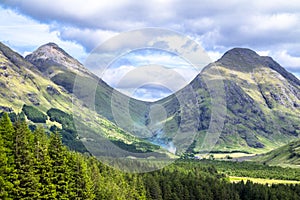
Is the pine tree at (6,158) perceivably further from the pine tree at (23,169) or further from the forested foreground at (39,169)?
the pine tree at (23,169)

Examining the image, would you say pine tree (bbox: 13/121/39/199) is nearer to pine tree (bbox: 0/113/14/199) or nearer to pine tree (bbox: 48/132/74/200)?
pine tree (bbox: 0/113/14/199)

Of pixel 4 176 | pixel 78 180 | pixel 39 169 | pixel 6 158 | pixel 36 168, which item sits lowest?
pixel 4 176

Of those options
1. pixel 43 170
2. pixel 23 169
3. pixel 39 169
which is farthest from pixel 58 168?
pixel 23 169

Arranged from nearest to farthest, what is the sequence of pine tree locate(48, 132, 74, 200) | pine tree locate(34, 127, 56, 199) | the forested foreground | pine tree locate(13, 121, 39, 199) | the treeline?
the treeline < the forested foreground < pine tree locate(13, 121, 39, 199) < pine tree locate(34, 127, 56, 199) < pine tree locate(48, 132, 74, 200)

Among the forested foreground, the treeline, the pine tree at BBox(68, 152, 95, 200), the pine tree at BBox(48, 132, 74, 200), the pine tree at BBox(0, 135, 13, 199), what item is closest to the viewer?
the pine tree at BBox(0, 135, 13, 199)

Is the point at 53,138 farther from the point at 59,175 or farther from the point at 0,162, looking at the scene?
the point at 0,162

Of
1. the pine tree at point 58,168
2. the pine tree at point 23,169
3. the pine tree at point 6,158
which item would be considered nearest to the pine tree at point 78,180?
the pine tree at point 58,168

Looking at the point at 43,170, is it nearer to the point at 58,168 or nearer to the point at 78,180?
the point at 58,168

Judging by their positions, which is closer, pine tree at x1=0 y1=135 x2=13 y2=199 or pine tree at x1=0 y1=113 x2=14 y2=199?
pine tree at x1=0 y1=135 x2=13 y2=199

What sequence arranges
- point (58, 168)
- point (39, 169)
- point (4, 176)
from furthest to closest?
point (58, 168)
point (39, 169)
point (4, 176)

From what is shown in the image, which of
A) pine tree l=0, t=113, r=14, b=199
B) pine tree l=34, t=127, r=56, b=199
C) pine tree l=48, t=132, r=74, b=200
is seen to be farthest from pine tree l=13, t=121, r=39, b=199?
pine tree l=48, t=132, r=74, b=200

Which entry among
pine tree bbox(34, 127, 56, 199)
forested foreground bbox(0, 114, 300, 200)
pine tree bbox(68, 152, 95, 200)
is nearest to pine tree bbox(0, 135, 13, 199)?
forested foreground bbox(0, 114, 300, 200)
